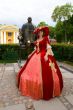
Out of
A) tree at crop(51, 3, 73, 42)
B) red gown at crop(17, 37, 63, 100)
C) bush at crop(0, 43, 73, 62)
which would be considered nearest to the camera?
red gown at crop(17, 37, 63, 100)

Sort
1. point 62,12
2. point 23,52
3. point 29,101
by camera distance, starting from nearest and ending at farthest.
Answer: point 29,101
point 23,52
point 62,12

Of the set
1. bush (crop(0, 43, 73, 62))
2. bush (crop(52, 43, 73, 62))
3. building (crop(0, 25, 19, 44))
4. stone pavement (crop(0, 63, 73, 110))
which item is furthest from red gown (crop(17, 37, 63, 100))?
building (crop(0, 25, 19, 44))

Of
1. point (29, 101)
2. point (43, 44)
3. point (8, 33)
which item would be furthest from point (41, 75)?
point (8, 33)

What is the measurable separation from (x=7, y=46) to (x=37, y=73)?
12.5 metres

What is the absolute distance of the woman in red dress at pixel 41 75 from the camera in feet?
19.9

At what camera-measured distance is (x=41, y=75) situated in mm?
6105

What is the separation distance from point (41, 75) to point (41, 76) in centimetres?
3

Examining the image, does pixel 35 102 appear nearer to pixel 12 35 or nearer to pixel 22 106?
pixel 22 106

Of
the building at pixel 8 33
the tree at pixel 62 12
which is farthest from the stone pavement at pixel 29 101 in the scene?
the building at pixel 8 33

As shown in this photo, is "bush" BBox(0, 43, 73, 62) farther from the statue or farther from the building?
the building

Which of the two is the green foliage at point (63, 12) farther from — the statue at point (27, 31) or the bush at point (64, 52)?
the statue at point (27, 31)

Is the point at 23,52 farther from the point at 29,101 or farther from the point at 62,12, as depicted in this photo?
the point at 62,12

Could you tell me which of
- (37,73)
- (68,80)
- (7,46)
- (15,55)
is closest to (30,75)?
(37,73)

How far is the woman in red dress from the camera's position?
6.06 meters
